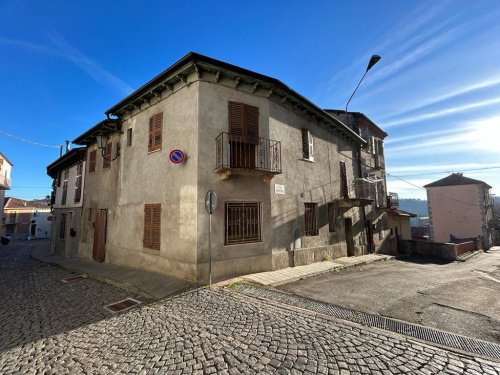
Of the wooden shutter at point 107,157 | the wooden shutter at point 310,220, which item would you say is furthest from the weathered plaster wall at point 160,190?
the wooden shutter at point 310,220

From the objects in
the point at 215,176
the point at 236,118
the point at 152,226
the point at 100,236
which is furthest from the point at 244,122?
the point at 100,236

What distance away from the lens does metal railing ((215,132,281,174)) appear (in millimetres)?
8406

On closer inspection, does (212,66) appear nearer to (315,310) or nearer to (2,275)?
(315,310)

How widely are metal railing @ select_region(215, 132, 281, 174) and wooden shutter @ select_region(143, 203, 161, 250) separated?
3147 millimetres

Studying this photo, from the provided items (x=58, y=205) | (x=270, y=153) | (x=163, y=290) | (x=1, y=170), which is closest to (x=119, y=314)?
(x=163, y=290)

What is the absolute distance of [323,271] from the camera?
9.43 m

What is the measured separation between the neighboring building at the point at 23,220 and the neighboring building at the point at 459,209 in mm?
60321

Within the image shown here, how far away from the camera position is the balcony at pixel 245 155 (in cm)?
822

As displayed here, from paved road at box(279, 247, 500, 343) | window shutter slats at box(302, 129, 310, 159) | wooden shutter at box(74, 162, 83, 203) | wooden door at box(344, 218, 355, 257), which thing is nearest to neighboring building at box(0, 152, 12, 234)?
wooden shutter at box(74, 162, 83, 203)

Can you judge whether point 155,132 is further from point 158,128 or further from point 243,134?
point 243,134

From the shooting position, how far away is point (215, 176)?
829 cm

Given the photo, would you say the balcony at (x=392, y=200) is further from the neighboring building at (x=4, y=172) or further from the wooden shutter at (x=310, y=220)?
the neighboring building at (x=4, y=172)

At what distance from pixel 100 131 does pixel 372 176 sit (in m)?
17.6

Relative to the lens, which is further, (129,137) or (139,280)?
(129,137)
